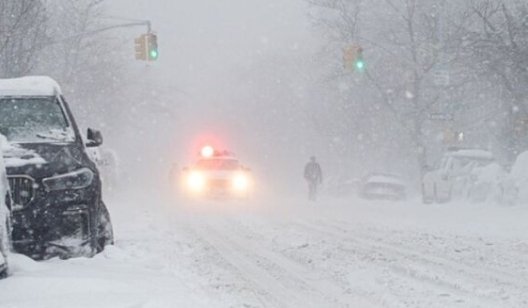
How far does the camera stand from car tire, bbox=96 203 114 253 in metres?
8.68

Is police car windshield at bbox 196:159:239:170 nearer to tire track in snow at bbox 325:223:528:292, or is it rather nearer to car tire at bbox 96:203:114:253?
tire track in snow at bbox 325:223:528:292

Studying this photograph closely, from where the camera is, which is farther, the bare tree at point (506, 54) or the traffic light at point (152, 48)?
the traffic light at point (152, 48)

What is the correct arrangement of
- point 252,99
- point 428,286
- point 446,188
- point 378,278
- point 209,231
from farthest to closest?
point 252,99 → point 446,188 → point 209,231 → point 378,278 → point 428,286

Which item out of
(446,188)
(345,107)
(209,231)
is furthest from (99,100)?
(209,231)

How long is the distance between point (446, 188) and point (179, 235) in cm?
1331

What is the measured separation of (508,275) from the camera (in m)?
9.17

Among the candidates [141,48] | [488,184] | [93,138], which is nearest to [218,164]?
[141,48]

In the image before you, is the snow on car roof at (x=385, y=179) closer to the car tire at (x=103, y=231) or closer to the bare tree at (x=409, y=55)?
the bare tree at (x=409, y=55)

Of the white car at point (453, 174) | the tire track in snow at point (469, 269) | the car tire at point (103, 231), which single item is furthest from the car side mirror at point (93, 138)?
the white car at point (453, 174)

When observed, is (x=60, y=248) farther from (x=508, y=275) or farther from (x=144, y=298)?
(x=508, y=275)

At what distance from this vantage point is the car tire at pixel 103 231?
8.68 m

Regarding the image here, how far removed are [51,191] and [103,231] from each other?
1290 millimetres

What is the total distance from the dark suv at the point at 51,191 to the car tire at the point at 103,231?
0.5 inches

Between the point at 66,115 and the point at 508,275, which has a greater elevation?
the point at 66,115
